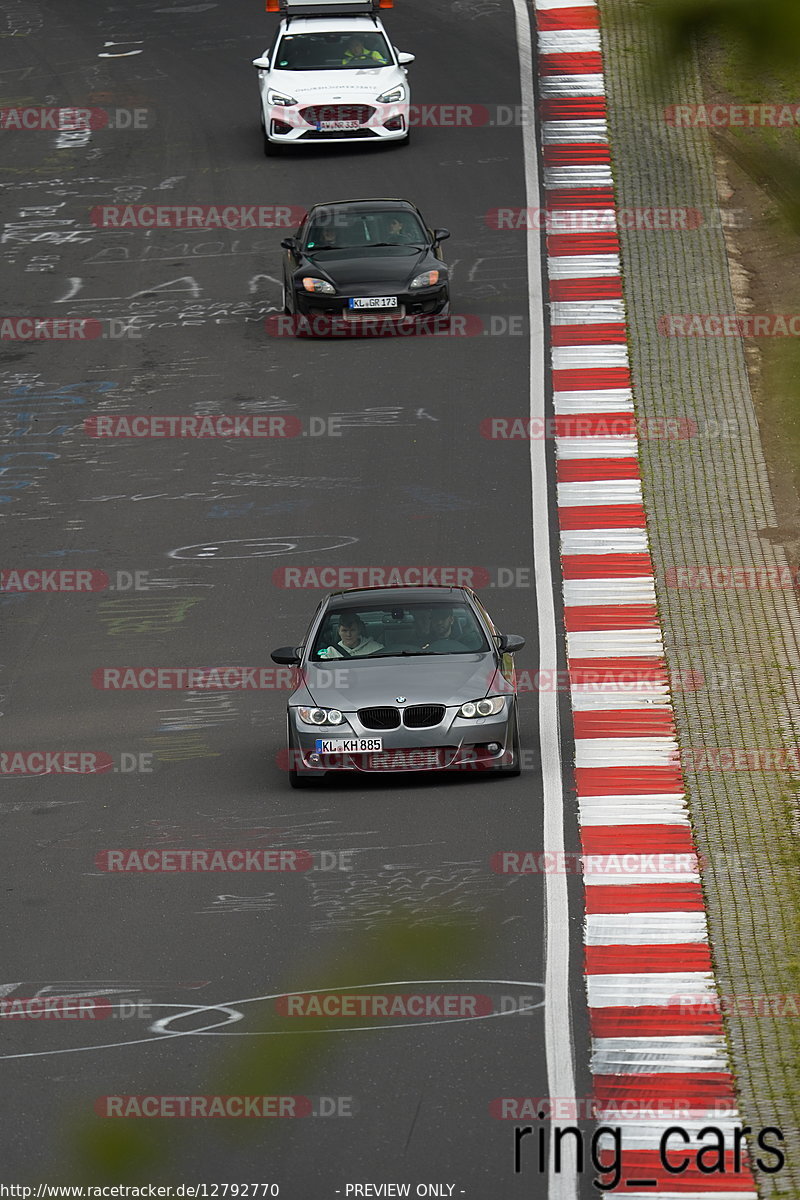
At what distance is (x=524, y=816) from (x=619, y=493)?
9.02m

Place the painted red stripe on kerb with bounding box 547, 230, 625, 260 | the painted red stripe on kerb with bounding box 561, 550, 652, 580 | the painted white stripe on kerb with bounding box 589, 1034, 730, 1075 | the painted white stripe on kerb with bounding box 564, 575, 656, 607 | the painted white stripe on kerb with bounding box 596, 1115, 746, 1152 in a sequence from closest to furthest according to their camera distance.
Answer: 1. the painted white stripe on kerb with bounding box 596, 1115, 746, 1152
2. the painted white stripe on kerb with bounding box 589, 1034, 730, 1075
3. the painted white stripe on kerb with bounding box 564, 575, 656, 607
4. the painted red stripe on kerb with bounding box 561, 550, 652, 580
5. the painted red stripe on kerb with bounding box 547, 230, 625, 260

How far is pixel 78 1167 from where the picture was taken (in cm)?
132

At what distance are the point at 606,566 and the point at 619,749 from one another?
4950 millimetres

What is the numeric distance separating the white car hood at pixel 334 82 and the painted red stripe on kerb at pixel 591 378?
825 cm

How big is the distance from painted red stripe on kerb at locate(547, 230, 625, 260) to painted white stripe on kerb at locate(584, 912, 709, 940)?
18.4m

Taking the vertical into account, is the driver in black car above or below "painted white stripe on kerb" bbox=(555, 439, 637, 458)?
above

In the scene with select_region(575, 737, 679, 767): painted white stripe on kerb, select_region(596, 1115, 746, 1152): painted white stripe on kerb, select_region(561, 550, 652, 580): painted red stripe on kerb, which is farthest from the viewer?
select_region(561, 550, 652, 580): painted red stripe on kerb

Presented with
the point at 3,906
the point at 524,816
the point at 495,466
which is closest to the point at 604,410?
the point at 495,466

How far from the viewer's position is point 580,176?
3120 cm

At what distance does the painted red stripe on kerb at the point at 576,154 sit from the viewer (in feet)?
104

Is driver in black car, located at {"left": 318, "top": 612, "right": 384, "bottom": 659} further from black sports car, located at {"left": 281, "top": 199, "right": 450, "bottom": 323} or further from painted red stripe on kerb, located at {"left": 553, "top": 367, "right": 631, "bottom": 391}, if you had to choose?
black sports car, located at {"left": 281, "top": 199, "right": 450, "bottom": 323}

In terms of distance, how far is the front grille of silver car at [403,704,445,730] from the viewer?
13891 mm

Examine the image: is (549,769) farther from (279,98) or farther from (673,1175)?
(279,98)

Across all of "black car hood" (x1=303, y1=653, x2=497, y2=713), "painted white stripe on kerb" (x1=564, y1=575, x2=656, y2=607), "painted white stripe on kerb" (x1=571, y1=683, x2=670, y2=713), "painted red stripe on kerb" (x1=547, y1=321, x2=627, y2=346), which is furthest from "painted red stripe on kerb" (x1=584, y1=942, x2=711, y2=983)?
"painted red stripe on kerb" (x1=547, y1=321, x2=627, y2=346)
